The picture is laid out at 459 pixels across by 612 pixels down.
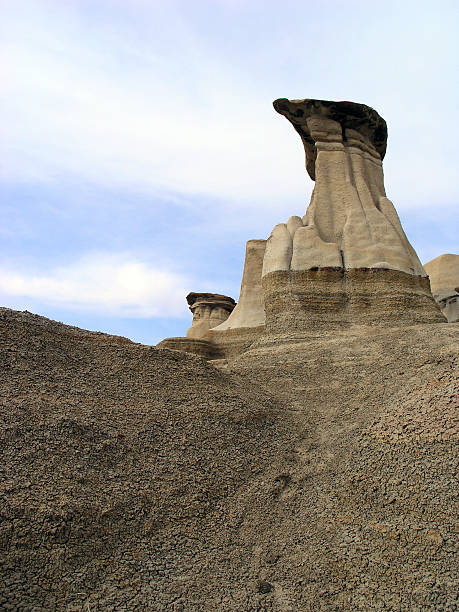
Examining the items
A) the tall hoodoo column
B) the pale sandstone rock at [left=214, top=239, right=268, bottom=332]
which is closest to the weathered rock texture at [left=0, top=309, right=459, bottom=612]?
the tall hoodoo column

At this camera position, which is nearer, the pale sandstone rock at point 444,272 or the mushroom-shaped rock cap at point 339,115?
the mushroom-shaped rock cap at point 339,115

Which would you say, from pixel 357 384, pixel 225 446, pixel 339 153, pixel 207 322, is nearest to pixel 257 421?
pixel 225 446

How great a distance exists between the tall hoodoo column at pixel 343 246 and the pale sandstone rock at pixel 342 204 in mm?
29

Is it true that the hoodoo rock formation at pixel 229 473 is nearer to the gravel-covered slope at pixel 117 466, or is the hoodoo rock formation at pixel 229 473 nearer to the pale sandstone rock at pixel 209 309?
the gravel-covered slope at pixel 117 466

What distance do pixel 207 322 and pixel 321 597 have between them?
1232 inches

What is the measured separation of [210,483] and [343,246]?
9.89 m

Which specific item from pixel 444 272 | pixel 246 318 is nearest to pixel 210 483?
pixel 246 318

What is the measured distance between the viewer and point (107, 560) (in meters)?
5.93

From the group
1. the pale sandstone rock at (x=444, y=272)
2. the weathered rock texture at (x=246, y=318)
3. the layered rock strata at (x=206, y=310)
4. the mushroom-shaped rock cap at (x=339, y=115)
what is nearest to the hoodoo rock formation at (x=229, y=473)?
the mushroom-shaped rock cap at (x=339, y=115)

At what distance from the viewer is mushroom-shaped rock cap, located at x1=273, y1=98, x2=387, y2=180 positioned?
58.6ft

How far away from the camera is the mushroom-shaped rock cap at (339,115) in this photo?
1786 cm

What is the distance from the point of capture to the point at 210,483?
7418 mm

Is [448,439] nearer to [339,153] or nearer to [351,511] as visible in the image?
[351,511]

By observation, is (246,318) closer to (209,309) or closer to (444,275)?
(444,275)
